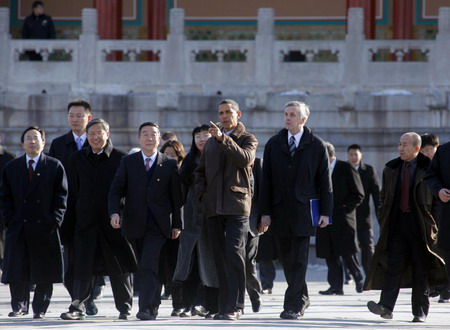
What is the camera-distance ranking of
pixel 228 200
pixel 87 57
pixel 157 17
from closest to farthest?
pixel 228 200 < pixel 87 57 < pixel 157 17

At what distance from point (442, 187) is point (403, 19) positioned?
11.8 m

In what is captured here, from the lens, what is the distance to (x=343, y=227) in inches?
591

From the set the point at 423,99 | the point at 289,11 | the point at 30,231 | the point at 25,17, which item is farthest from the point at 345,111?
the point at 30,231

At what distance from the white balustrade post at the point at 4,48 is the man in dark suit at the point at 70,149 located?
703 cm

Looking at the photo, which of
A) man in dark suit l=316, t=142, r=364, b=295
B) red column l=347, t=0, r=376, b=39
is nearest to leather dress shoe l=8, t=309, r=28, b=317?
→ man in dark suit l=316, t=142, r=364, b=295

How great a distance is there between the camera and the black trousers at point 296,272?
10648 millimetres

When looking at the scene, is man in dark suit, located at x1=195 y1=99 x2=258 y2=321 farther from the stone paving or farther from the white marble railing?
the white marble railing

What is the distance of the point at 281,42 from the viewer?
1844 cm

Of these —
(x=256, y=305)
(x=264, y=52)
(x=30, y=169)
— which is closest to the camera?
(x=30, y=169)

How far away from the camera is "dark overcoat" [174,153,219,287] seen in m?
11.1

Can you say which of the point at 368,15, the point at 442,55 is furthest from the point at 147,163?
the point at 368,15

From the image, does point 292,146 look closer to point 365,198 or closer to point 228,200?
point 228,200

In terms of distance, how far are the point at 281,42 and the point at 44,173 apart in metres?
7.65

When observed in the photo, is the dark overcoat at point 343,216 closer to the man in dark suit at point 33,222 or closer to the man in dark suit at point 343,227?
the man in dark suit at point 343,227
